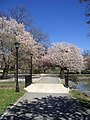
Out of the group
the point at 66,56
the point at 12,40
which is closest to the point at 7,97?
the point at 12,40

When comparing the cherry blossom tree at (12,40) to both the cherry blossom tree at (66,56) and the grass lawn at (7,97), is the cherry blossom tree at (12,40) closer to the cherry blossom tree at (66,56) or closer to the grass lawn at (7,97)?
the cherry blossom tree at (66,56)

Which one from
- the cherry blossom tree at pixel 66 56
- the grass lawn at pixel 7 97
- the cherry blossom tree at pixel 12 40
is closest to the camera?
the grass lawn at pixel 7 97

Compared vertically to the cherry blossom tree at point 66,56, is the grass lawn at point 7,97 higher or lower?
lower

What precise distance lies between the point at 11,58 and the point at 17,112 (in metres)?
30.6

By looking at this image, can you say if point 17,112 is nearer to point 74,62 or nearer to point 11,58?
point 11,58

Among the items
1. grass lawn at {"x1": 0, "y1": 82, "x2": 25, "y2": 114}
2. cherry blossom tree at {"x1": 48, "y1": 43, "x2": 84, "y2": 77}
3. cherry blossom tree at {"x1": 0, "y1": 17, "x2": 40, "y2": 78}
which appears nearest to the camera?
grass lawn at {"x1": 0, "y1": 82, "x2": 25, "y2": 114}

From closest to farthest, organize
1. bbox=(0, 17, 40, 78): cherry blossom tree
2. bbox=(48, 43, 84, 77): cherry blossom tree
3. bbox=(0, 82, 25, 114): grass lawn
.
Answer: bbox=(0, 82, 25, 114): grass lawn < bbox=(0, 17, 40, 78): cherry blossom tree < bbox=(48, 43, 84, 77): cherry blossom tree

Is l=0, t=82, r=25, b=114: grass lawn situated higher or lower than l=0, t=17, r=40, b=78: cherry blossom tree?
lower

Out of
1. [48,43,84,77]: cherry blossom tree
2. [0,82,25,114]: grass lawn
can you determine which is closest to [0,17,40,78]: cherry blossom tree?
Result: [48,43,84,77]: cherry blossom tree

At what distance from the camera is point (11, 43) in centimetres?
4047

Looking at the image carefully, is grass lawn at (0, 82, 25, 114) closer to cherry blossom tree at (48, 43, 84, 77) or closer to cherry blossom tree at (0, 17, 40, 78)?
cherry blossom tree at (0, 17, 40, 78)

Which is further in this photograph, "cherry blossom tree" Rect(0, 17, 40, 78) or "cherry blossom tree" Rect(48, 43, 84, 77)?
"cherry blossom tree" Rect(48, 43, 84, 77)

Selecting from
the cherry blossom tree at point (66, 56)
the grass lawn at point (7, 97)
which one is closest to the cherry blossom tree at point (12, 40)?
the cherry blossom tree at point (66, 56)

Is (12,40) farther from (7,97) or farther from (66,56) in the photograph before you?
(7,97)
